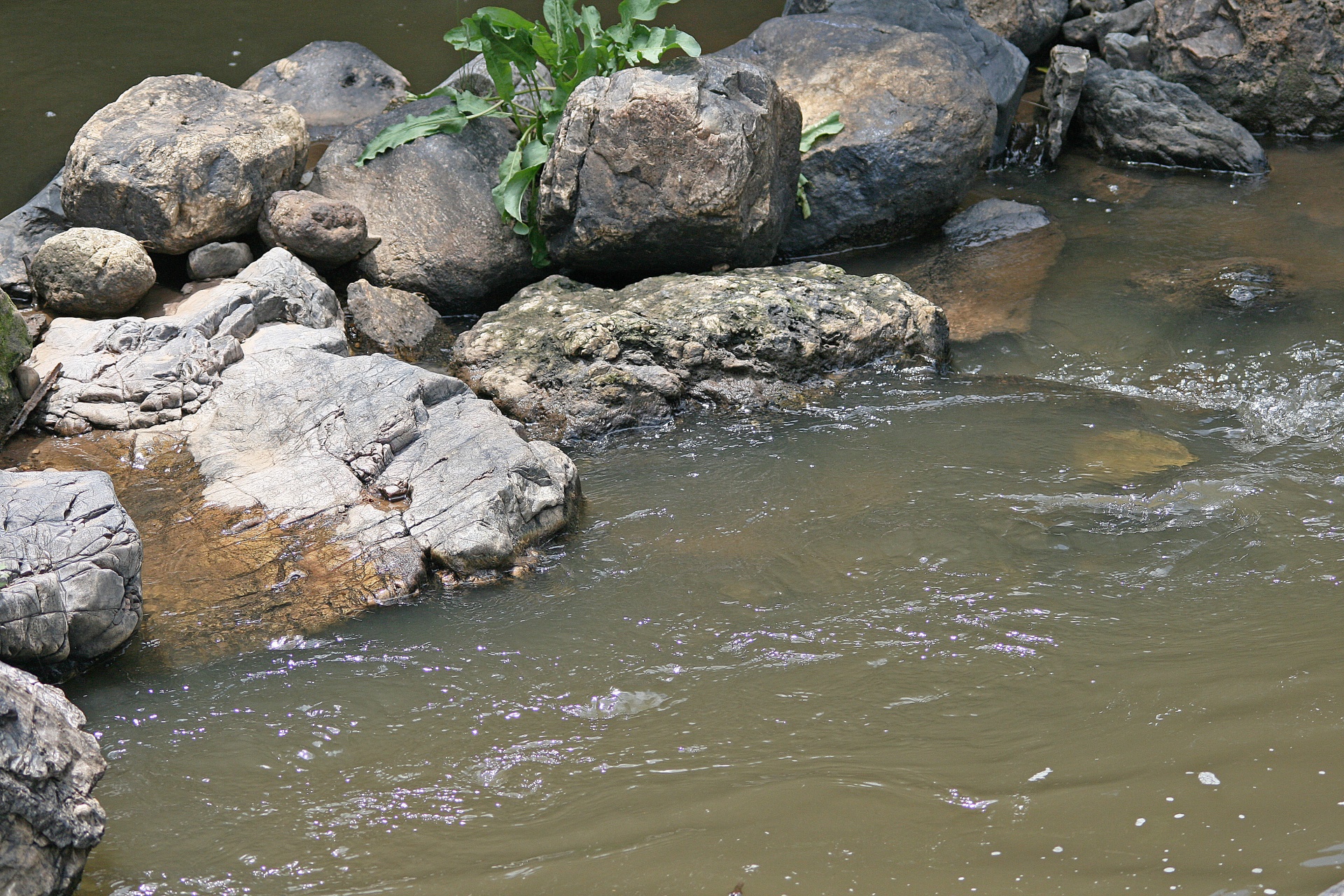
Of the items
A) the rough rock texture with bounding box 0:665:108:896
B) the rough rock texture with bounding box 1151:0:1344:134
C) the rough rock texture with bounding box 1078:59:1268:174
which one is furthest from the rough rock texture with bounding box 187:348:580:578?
the rough rock texture with bounding box 1151:0:1344:134

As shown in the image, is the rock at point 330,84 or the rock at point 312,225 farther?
the rock at point 330,84

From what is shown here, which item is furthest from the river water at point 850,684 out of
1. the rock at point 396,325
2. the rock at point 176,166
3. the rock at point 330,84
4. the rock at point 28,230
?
the rock at point 330,84

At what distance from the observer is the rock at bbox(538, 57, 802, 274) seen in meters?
6.20

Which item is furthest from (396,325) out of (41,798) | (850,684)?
(41,798)

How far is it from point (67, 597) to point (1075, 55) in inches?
338

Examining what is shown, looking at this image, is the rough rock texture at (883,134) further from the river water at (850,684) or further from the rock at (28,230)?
the rock at (28,230)

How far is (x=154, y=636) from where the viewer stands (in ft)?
12.9

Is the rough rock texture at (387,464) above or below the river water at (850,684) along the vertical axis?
above

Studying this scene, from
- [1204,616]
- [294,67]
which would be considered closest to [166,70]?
[294,67]

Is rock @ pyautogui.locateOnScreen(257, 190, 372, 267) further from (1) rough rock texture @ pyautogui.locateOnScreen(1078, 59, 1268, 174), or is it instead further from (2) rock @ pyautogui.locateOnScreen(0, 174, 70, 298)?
(1) rough rock texture @ pyautogui.locateOnScreen(1078, 59, 1268, 174)

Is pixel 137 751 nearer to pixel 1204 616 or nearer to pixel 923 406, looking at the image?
pixel 1204 616

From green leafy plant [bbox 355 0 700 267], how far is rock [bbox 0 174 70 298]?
191 cm

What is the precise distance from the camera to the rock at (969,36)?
28.6 feet

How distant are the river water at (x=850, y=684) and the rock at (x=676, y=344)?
23cm
